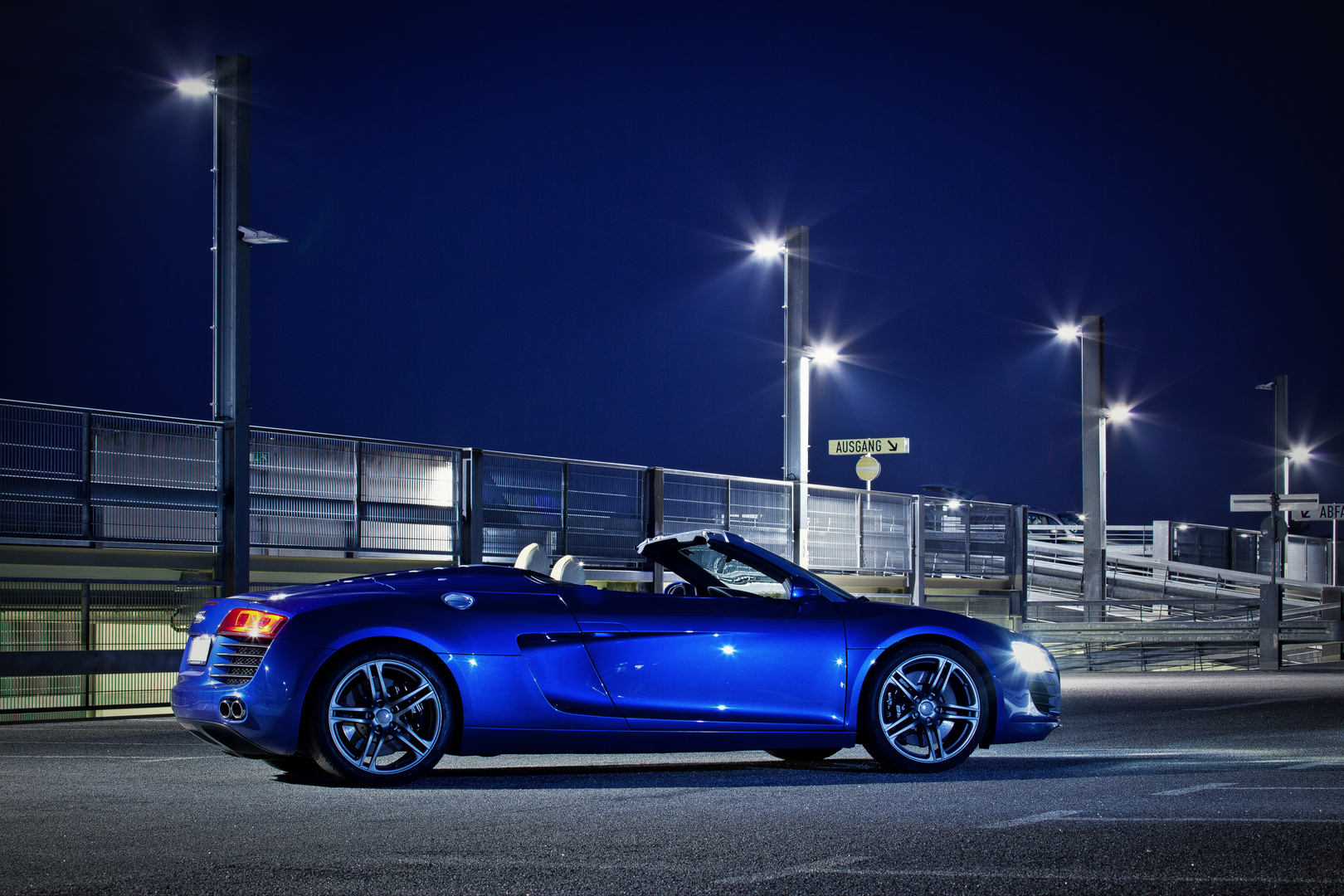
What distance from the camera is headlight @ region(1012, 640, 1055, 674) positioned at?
7.11 m

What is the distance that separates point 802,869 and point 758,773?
2.59 metres

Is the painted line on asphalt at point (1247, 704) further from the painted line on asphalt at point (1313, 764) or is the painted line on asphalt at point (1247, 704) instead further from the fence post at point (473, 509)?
the fence post at point (473, 509)

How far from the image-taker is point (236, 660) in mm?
6016

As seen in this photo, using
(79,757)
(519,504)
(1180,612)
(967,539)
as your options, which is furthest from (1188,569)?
(79,757)

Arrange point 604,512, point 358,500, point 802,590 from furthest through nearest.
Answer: point 604,512
point 358,500
point 802,590

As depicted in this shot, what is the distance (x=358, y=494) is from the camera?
45.0ft

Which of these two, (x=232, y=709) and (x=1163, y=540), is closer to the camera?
(x=232, y=709)

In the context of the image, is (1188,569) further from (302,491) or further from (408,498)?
(302,491)

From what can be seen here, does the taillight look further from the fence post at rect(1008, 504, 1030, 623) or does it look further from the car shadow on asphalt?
the fence post at rect(1008, 504, 1030, 623)

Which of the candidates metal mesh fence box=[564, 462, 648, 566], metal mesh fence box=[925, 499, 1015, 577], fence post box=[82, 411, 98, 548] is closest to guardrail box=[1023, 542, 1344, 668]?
metal mesh fence box=[925, 499, 1015, 577]

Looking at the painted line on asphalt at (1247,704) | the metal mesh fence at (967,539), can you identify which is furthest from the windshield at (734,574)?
the metal mesh fence at (967,539)

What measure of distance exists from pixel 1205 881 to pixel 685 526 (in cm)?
1282

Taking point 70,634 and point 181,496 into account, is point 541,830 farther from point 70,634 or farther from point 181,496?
point 181,496

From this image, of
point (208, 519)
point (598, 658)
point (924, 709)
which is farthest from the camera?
point (208, 519)
